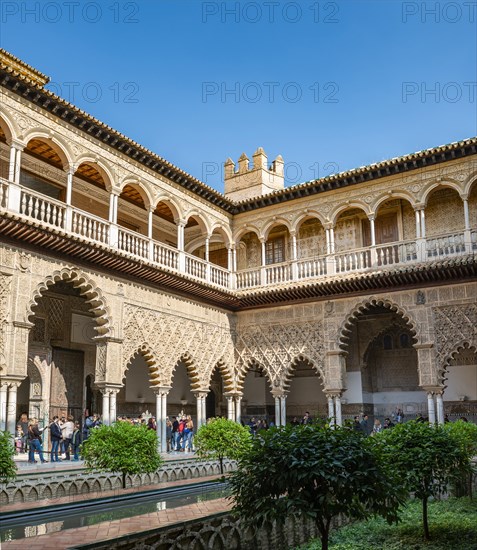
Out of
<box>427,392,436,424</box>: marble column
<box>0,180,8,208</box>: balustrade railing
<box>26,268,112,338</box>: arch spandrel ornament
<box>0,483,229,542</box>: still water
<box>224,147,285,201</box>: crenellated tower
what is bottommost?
<box>0,483,229,542</box>: still water

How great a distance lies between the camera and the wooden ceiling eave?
12891mm

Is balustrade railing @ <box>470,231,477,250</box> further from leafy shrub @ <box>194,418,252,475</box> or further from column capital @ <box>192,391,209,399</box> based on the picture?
column capital @ <box>192,391,209,399</box>

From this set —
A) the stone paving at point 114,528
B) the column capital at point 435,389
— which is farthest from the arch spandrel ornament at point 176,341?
the stone paving at point 114,528

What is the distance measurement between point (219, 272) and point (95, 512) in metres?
11.8

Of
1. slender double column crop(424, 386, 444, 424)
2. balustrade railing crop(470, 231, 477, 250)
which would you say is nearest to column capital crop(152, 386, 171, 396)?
slender double column crop(424, 386, 444, 424)

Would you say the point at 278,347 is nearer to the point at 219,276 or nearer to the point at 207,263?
the point at 219,276

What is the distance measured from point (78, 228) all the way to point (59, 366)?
4260mm

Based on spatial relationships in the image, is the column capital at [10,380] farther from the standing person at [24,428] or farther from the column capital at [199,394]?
the column capital at [199,394]

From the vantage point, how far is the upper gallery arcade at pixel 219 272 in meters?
13.5

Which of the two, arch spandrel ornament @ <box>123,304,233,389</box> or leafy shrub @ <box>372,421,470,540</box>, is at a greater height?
arch spandrel ornament @ <box>123,304,233,389</box>

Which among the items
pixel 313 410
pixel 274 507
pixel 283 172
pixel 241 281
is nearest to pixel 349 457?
pixel 274 507

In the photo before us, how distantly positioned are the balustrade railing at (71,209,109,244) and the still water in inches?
265

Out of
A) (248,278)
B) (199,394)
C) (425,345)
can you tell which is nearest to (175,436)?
(199,394)

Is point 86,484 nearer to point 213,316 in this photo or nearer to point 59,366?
point 59,366
